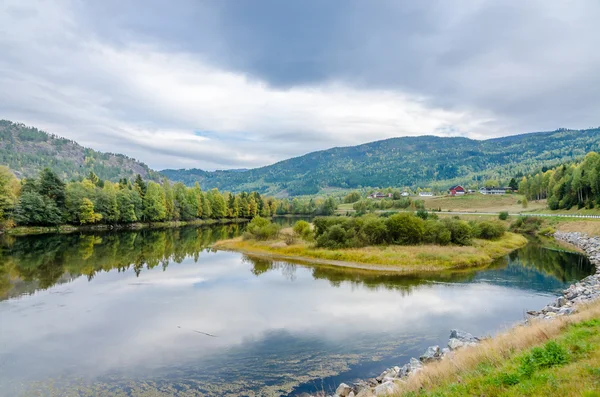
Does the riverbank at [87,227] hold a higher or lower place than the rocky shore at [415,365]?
higher

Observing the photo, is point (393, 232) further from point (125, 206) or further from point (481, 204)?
point (481, 204)

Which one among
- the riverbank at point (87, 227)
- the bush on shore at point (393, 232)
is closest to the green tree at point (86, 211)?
the riverbank at point (87, 227)

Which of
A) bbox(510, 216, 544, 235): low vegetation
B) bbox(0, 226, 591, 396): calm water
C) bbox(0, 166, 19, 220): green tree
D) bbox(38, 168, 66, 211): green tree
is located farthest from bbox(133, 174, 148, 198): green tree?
bbox(510, 216, 544, 235): low vegetation

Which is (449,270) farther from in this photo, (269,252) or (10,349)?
(10,349)

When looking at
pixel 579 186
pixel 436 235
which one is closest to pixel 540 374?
pixel 436 235

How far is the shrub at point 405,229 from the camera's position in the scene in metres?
49.5

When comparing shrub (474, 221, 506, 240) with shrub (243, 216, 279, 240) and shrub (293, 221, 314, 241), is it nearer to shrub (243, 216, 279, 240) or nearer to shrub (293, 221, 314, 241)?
shrub (293, 221, 314, 241)

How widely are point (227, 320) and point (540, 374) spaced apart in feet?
62.6

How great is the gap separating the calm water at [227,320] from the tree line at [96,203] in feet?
138

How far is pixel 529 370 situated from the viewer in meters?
8.29

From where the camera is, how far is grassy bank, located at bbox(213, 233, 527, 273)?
135 feet

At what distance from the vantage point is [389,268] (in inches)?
1578

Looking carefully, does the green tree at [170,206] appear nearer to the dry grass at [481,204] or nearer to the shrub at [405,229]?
the shrub at [405,229]

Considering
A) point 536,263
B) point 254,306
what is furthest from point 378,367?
point 536,263
